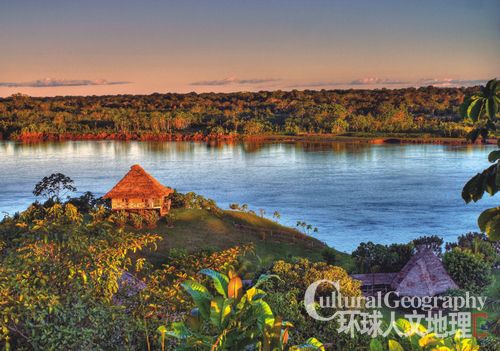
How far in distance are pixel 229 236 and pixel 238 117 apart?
99.8 meters

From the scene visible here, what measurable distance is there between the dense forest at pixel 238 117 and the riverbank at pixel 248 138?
257mm

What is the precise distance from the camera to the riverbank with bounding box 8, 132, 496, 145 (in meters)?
98.9

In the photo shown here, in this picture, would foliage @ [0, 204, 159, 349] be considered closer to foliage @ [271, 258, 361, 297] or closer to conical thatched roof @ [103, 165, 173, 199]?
foliage @ [271, 258, 361, 297]

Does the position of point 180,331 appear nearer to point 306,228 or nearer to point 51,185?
point 51,185

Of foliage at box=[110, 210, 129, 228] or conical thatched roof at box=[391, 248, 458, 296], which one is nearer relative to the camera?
conical thatched roof at box=[391, 248, 458, 296]

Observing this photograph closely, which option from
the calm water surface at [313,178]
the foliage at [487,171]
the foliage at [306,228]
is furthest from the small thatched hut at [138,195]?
the foliage at [487,171]

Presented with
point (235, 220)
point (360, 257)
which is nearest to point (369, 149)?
point (235, 220)

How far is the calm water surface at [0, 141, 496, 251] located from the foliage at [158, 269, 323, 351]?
2813 centimetres

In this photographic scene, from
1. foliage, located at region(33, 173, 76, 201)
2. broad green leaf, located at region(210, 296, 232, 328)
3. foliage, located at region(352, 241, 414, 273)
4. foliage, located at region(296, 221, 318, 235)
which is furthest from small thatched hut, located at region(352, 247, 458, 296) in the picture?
Result: foliage, located at region(33, 173, 76, 201)

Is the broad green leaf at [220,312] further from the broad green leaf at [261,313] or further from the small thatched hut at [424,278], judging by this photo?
the small thatched hut at [424,278]

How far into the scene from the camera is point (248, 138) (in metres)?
106

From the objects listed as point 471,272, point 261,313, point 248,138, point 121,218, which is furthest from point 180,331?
point 248,138

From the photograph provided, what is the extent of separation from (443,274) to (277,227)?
13883 mm

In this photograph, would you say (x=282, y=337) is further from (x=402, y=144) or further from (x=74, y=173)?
(x=402, y=144)
